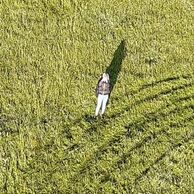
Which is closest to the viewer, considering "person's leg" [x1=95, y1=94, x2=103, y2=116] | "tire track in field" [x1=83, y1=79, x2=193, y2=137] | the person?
the person

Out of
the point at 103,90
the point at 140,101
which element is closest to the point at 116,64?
the point at 140,101

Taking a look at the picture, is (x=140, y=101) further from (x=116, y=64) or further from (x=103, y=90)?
(x=103, y=90)

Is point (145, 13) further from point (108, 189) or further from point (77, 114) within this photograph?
point (108, 189)

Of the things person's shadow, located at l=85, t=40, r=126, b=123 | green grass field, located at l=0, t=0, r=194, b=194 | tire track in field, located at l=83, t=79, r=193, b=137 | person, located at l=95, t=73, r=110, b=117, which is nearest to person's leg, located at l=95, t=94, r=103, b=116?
person, located at l=95, t=73, r=110, b=117

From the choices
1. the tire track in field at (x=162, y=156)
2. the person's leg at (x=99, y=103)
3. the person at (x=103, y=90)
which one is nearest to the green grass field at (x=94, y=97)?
Result: the tire track in field at (x=162, y=156)

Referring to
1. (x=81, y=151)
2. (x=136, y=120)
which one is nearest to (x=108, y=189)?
(x=81, y=151)

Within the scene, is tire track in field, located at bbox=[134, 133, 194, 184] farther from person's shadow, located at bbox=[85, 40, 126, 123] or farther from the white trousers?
person's shadow, located at bbox=[85, 40, 126, 123]
